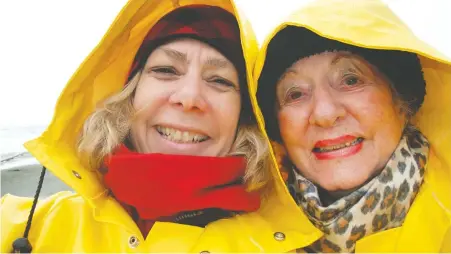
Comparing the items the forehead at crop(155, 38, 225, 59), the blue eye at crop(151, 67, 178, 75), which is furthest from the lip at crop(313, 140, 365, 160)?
the blue eye at crop(151, 67, 178, 75)

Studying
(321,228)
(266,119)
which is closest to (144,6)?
(266,119)

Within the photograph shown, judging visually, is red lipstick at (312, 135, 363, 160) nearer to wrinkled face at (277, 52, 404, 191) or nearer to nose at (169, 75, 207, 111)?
wrinkled face at (277, 52, 404, 191)

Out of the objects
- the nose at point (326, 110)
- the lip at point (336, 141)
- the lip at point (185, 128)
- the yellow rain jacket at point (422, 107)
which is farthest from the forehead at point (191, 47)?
the lip at point (336, 141)

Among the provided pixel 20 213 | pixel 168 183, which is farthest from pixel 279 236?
pixel 20 213

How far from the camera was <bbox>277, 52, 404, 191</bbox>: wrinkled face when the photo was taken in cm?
158

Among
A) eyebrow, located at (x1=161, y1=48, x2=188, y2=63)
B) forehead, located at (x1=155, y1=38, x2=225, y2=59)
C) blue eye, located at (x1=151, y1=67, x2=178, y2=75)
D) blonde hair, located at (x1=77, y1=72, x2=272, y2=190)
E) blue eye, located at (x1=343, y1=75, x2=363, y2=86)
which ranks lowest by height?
blonde hair, located at (x1=77, y1=72, x2=272, y2=190)

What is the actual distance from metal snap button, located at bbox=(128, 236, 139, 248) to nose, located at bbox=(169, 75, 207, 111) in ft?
1.82

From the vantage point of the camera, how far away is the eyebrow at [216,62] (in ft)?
5.68

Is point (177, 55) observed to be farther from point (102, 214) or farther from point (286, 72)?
point (102, 214)

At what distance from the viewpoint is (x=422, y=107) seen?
72.4 inches

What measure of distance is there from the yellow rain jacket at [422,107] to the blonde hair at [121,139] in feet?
0.82

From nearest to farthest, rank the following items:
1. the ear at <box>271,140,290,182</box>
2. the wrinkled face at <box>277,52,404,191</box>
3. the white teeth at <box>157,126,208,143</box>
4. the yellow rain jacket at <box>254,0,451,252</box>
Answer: the yellow rain jacket at <box>254,0,451,252</box> < the wrinkled face at <box>277,52,404,191</box> < the white teeth at <box>157,126,208,143</box> < the ear at <box>271,140,290,182</box>

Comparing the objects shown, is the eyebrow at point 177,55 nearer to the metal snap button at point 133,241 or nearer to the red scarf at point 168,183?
the red scarf at point 168,183

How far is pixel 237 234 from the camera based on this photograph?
5.05 ft
